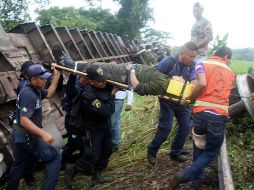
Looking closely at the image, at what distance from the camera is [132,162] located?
616 centimetres

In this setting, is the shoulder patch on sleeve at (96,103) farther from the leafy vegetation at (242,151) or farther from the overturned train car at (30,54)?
the leafy vegetation at (242,151)

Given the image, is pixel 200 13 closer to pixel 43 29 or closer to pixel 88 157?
pixel 88 157

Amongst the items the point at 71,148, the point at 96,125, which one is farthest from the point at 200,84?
the point at 71,148

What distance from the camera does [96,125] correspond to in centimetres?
519

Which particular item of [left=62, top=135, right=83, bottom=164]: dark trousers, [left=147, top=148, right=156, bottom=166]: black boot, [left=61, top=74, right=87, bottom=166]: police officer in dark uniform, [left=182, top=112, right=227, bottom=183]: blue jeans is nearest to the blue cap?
[left=61, top=74, right=87, bottom=166]: police officer in dark uniform

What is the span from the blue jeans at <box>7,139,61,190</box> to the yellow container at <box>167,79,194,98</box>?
1.82 meters

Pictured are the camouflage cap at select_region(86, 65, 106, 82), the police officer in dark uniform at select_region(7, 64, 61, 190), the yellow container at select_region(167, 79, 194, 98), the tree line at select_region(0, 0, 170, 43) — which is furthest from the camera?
the tree line at select_region(0, 0, 170, 43)

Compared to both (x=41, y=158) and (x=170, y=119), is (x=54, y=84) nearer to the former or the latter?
(x=41, y=158)

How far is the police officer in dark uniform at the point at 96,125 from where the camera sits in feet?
Answer: 16.3

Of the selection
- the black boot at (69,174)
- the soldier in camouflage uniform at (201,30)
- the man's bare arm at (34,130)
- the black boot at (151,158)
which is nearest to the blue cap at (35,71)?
the man's bare arm at (34,130)

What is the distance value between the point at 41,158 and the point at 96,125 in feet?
3.12

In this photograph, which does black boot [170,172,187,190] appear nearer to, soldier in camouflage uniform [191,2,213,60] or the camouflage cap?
the camouflage cap

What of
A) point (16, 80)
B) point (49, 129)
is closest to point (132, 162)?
point (49, 129)

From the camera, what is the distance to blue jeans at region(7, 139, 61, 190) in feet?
15.0
